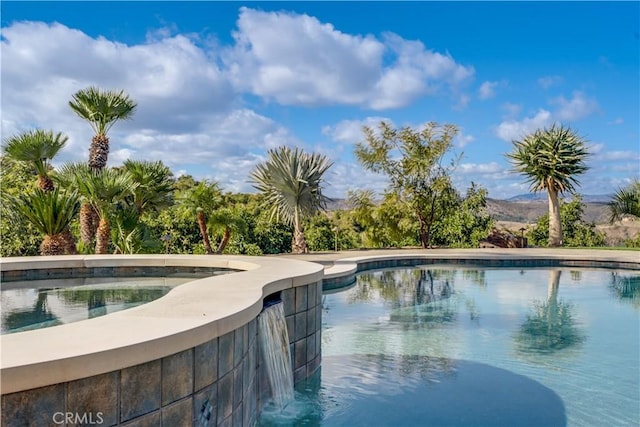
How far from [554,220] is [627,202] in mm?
3012

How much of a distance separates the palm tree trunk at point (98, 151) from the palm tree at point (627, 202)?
17.1 m

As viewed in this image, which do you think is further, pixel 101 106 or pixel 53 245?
pixel 101 106

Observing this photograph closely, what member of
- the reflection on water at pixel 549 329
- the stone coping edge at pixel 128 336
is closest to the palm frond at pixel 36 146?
the stone coping edge at pixel 128 336

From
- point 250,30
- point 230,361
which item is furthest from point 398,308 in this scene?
point 250,30

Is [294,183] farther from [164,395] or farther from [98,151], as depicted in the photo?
[164,395]

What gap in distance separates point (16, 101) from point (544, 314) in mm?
10371

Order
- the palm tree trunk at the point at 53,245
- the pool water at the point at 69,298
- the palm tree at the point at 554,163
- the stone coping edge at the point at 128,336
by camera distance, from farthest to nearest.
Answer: the palm tree at the point at 554,163, the palm tree trunk at the point at 53,245, the pool water at the point at 69,298, the stone coping edge at the point at 128,336

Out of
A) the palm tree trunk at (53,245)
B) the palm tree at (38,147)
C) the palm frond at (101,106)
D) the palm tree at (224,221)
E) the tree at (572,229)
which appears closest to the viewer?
the palm tree trunk at (53,245)

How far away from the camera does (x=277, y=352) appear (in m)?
4.53

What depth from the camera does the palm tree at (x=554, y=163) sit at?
70.0 ft

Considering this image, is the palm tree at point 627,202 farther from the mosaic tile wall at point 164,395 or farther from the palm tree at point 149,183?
the mosaic tile wall at point 164,395

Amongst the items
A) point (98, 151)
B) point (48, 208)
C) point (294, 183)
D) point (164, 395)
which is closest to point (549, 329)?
point (164, 395)

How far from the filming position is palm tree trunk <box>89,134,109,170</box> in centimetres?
1252

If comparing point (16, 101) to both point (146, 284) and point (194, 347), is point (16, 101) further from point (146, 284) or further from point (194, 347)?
point (194, 347)
